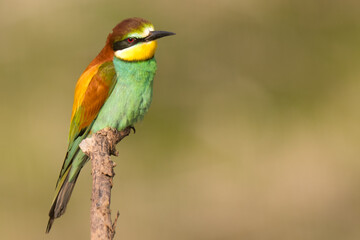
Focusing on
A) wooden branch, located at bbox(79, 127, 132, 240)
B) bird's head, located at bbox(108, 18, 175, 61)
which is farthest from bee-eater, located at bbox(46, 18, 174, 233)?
wooden branch, located at bbox(79, 127, 132, 240)

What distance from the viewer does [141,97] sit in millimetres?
2900

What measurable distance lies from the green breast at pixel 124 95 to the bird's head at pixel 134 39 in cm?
4

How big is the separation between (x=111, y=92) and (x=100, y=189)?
3.45 ft

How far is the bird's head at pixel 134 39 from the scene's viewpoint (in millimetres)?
2773

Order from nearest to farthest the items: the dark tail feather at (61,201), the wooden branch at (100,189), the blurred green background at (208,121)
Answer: the wooden branch at (100,189)
the dark tail feather at (61,201)
the blurred green background at (208,121)

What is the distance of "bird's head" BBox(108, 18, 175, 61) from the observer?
9.10ft

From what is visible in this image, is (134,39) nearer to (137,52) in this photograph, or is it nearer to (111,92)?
(137,52)

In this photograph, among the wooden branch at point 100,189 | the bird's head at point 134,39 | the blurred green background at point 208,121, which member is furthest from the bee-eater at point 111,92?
the blurred green background at point 208,121

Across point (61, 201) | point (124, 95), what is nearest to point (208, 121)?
point (124, 95)

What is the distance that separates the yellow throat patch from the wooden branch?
2.16ft

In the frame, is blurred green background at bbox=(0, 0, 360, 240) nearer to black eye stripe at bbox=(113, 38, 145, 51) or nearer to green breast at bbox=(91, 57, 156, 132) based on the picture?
green breast at bbox=(91, 57, 156, 132)

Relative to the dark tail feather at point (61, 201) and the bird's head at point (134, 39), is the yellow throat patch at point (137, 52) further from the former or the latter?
the dark tail feather at point (61, 201)

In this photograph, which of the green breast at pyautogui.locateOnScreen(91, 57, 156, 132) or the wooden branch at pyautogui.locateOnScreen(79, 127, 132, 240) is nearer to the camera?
the wooden branch at pyautogui.locateOnScreen(79, 127, 132, 240)

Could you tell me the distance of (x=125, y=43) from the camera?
2.81 meters
